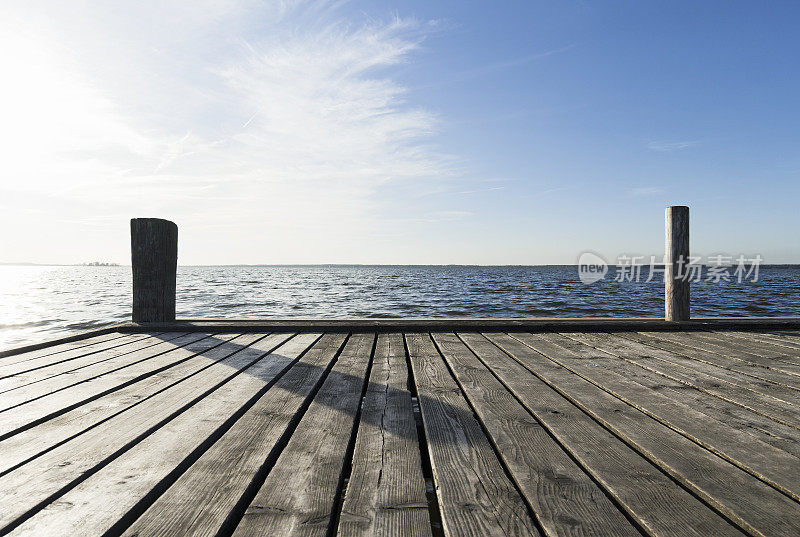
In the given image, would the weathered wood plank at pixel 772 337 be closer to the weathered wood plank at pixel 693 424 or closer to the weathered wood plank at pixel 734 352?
the weathered wood plank at pixel 734 352

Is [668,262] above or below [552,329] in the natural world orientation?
above

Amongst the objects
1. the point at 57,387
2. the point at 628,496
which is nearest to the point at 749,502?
the point at 628,496

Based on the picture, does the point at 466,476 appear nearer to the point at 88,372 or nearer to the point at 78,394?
the point at 78,394

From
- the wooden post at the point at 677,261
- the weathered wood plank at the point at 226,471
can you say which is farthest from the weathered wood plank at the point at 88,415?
the wooden post at the point at 677,261

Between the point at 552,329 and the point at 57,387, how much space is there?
13.2ft

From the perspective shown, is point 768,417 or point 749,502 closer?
point 749,502

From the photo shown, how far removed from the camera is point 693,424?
1.93 meters

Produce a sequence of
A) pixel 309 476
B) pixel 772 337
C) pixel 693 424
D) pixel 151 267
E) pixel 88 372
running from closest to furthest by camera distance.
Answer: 1. pixel 309 476
2. pixel 693 424
3. pixel 88 372
4. pixel 772 337
5. pixel 151 267

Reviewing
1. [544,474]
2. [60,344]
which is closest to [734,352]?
[544,474]

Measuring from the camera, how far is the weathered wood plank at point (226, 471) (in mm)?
1206

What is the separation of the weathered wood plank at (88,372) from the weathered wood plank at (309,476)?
1.48 metres

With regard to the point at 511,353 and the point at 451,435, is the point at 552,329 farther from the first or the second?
the point at 451,435

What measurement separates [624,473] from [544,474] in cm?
26

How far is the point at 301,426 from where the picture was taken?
6.28ft
